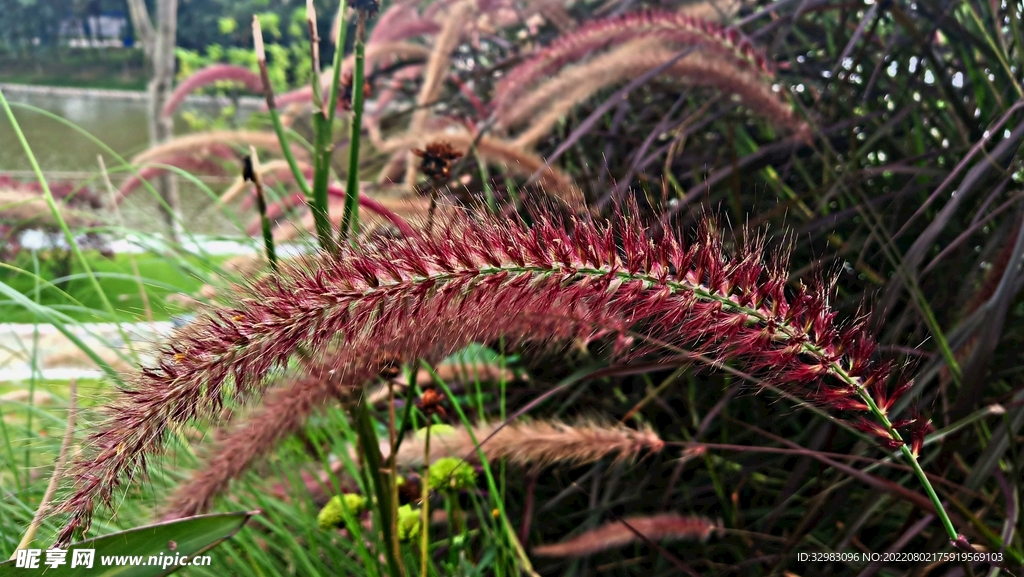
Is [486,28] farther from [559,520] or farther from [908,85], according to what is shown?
[559,520]

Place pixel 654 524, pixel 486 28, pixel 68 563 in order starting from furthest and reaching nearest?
1. pixel 486 28
2. pixel 654 524
3. pixel 68 563

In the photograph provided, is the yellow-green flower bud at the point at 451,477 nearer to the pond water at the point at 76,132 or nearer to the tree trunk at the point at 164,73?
the pond water at the point at 76,132

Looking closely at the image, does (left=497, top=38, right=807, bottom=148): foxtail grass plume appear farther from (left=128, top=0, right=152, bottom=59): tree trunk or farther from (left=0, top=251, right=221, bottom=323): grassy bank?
(left=128, top=0, right=152, bottom=59): tree trunk

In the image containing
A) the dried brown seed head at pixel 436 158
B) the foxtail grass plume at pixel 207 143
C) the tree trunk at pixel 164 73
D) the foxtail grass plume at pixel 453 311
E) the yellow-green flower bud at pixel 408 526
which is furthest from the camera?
the tree trunk at pixel 164 73

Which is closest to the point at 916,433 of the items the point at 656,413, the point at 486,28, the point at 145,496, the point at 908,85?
the point at 656,413

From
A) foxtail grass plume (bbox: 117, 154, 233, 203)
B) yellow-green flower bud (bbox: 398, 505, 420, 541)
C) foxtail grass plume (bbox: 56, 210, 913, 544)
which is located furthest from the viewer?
foxtail grass plume (bbox: 117, 154, 233, 203)

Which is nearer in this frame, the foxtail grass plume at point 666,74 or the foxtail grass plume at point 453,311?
the foxtail grass plume at point 453,311

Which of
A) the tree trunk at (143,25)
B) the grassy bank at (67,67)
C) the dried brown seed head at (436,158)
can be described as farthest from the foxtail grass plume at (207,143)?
the grassy bank at (67,67)

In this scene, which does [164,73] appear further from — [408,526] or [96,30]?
[408,526]

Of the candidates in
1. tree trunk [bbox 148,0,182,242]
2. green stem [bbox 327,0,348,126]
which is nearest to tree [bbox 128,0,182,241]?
tree trunk [bbox 148,0,182,242]
